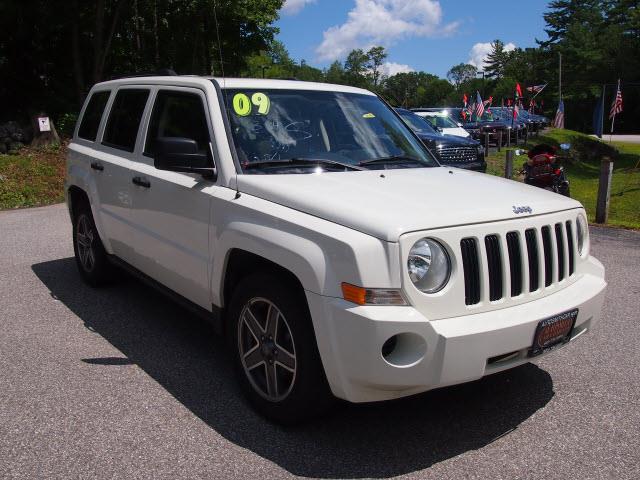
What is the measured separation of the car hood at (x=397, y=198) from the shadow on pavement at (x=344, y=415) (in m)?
1.15

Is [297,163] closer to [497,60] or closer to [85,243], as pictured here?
[85,243]

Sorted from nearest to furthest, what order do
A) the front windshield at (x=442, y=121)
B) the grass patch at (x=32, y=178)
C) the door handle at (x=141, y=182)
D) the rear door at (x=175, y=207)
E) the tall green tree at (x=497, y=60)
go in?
the rear door at (x=175, y=207)
the door handle at (x=141, y=182)
the grass patch at (x=32, y=178)
the front windshield at (x=442, y=121)
the tall green tree at (x=497, y=60)

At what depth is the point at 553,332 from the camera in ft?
10.8

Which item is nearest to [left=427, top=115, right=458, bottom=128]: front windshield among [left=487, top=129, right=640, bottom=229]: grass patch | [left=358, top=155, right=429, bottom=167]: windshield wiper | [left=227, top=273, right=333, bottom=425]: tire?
[left=487, top=129, right=640, bottom=229]: grass patch

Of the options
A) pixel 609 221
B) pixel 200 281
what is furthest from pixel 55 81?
pixel 200 281

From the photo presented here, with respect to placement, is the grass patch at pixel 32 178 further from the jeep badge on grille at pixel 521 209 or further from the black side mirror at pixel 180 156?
the jeep badge on grille at pixel 521 209

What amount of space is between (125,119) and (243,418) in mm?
2915

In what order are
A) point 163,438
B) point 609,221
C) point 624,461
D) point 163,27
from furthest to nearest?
1. point 163,27
2. point 609,221
3. point 163,438
4. point 624,461

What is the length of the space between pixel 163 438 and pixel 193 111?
215 centimetres

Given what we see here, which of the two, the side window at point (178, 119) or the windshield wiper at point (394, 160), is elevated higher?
the side window at point (178, 119)

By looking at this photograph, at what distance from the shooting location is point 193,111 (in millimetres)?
4238

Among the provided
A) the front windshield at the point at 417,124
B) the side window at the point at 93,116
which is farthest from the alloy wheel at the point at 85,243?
the front windshield at the point at 417,124

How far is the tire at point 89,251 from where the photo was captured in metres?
5.88

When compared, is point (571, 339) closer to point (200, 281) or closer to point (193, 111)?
point (200, 281)
